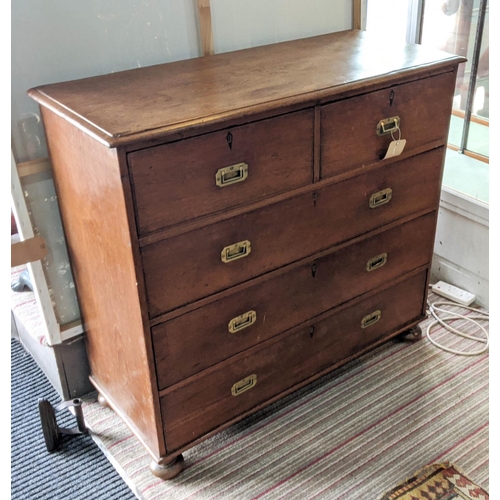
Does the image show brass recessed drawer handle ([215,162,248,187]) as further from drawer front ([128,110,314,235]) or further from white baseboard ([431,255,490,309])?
white baseboard ([431,255,490,309])

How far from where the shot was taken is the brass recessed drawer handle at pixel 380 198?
5.60 feet

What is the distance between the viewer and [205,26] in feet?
5.65

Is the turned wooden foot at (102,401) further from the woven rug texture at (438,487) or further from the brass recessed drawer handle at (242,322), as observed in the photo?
the woven rug texture at (438,487)

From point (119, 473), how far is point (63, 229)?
0.70 m

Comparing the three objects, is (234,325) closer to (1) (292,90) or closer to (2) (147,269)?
(2) (147,269)

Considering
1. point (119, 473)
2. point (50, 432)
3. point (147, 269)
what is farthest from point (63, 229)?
point (119, 473)

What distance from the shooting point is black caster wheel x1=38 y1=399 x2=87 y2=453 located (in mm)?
1707

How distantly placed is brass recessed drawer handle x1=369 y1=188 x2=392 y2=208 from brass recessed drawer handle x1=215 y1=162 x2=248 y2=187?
472 millimetres

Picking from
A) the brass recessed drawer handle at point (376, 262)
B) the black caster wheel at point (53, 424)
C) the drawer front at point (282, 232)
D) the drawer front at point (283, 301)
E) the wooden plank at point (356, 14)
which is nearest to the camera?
the drawer front at point (282, 232)

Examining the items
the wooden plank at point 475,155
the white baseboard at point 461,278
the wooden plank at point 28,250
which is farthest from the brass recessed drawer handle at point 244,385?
the wooden plank at point 475,155

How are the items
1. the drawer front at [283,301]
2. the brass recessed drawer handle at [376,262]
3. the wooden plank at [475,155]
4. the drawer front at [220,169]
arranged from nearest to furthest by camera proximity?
the drawer front at [220,169] < the drawer front at [283,301] < the brass recessed drawer handle at [376,262] < the wooden plank at [475,155]

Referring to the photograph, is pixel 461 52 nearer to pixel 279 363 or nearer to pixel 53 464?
pixel 279 363

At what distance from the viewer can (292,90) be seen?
4.72 ft

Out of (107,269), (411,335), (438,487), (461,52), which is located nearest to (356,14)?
(461,52)
